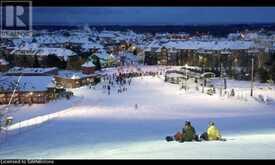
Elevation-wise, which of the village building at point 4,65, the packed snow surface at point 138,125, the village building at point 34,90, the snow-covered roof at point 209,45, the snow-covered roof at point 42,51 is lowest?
the packed snow surface at point 138,125

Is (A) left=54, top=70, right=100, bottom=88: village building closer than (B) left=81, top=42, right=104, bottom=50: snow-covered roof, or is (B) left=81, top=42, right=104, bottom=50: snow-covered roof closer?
(A) left=54, top=70, right=100, bottom=88: village building

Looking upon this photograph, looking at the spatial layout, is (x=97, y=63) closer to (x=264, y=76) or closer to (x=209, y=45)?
(x=209, y=45)

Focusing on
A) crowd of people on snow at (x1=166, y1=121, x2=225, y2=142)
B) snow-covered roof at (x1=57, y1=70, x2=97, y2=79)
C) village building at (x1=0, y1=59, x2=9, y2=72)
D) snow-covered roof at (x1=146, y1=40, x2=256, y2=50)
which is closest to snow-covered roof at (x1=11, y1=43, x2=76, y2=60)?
snow-covered roof at (x1=57, y1=70, x2=97, y2=79)

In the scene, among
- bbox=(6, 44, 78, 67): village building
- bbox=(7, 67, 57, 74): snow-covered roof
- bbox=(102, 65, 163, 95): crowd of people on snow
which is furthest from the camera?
bbox=(102, 65, 163, 95): crowd of people on snow

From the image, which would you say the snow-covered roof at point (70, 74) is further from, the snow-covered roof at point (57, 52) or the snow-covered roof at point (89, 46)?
the snow-covered roof at point (89, 46)

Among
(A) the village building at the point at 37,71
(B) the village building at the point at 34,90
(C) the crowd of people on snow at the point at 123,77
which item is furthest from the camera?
(C) the crowd of people on snow at the point at 123,77

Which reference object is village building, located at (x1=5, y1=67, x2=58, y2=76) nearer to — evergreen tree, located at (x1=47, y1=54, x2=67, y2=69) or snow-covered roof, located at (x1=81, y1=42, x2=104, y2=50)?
evergreen tree, located at (x1=47, y1=54, x2=67, y2=69)

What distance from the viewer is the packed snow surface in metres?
5.64

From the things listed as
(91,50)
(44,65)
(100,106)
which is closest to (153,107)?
(100,106)

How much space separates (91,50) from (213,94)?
43.6ft

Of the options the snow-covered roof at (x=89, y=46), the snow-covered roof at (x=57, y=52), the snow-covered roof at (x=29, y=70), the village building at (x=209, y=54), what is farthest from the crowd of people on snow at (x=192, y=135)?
the snow-covered roof at (x=89, y=46)

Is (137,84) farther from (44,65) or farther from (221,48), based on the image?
→ (221,48)

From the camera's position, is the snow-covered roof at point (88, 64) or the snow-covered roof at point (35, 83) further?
the snow-covered roof at point (88, 64)

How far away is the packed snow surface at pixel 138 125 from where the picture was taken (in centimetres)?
564
